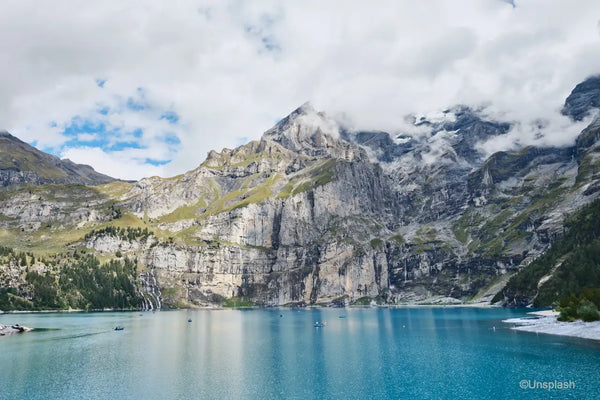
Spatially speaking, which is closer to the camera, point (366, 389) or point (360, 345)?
point (366, 389)

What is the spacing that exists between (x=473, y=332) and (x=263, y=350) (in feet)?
206

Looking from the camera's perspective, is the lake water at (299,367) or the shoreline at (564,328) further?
the shoreline at (564,328)

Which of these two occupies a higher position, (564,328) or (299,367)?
(564,328)

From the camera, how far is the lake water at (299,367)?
59062mm

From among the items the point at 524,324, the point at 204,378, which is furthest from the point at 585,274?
the point at 204,378

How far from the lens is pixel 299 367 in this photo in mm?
77062

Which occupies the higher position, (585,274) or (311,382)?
(585,274)

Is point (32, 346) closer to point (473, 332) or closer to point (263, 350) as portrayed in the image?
point (263, 350)

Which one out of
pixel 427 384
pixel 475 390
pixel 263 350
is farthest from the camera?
pixel 263 350

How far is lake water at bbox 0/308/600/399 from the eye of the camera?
5906 centimetres

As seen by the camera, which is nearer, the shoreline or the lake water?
the lake water

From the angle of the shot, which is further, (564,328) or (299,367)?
(564,328)

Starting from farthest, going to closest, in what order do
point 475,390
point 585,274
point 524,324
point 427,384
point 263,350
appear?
point 585,274
point 524,324
point 263,350
point 427,384
point 475,390

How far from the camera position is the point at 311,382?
213 feet
